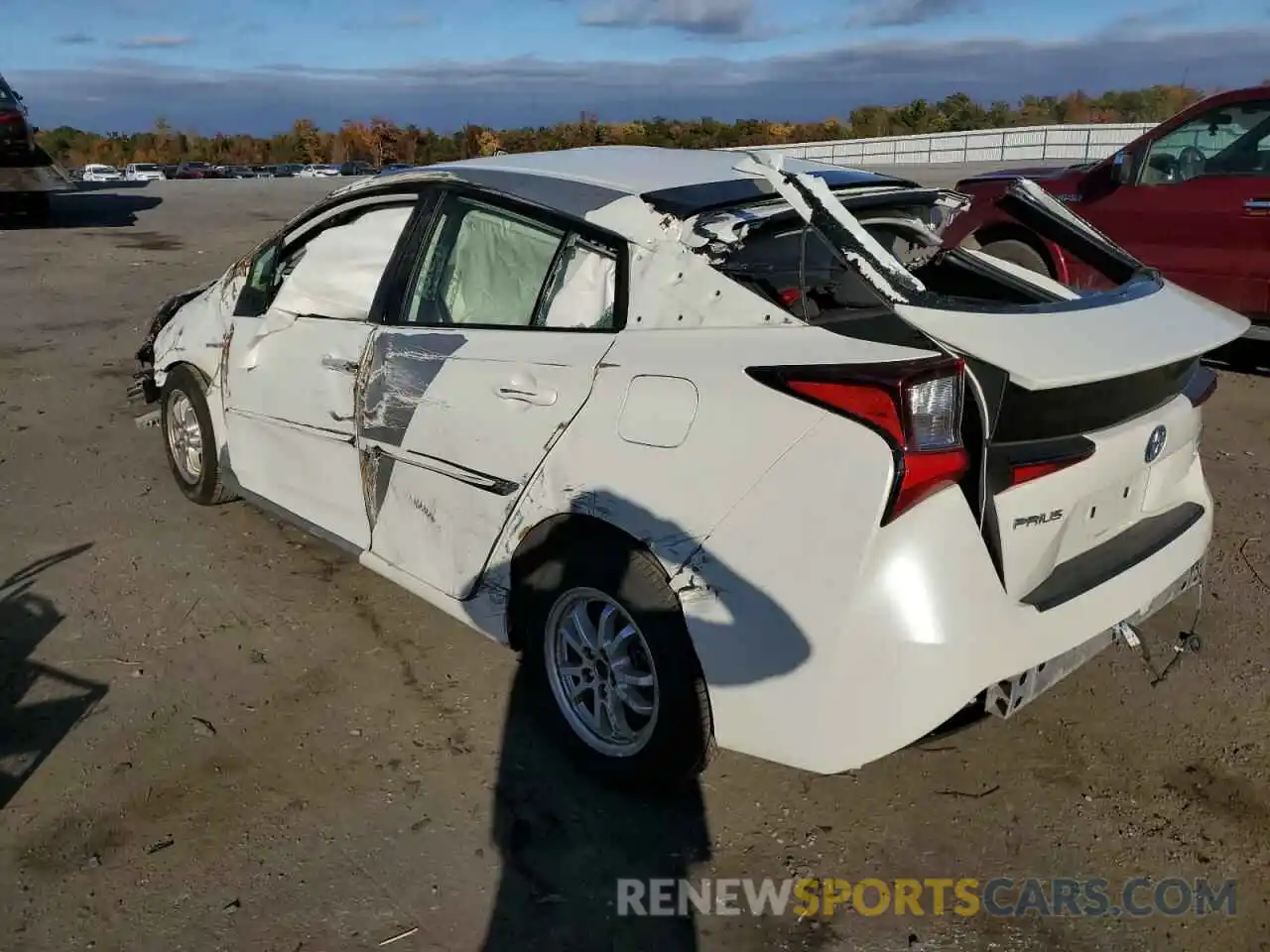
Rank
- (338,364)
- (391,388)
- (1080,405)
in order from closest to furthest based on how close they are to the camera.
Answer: (1080,405) < (391,388) < (338,364)

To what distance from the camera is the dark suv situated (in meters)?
16.4

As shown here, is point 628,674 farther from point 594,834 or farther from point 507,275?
point 507,275

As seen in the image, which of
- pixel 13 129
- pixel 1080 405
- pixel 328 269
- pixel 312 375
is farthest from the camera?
pixel 13 129

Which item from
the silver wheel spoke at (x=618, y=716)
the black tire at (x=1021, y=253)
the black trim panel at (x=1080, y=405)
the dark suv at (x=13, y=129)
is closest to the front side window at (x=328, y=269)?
the silver wheel spoke at (x=618, y=716)

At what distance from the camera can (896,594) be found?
2.35m

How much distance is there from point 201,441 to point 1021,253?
18.9 feet

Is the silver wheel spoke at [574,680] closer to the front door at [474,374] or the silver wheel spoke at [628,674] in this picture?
the silver wheel spoke at [628,674]

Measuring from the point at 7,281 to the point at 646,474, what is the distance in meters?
12.3

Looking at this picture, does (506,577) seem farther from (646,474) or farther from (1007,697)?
(1007,697)

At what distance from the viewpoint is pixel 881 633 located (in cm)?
236

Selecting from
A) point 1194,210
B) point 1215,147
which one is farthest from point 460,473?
point 1215,147

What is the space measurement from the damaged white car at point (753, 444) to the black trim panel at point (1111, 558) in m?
0.01

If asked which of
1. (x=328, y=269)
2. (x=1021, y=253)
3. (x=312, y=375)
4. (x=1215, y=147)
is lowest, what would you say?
(x=312, y=375)

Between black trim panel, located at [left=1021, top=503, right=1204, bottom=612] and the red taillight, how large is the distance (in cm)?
44
